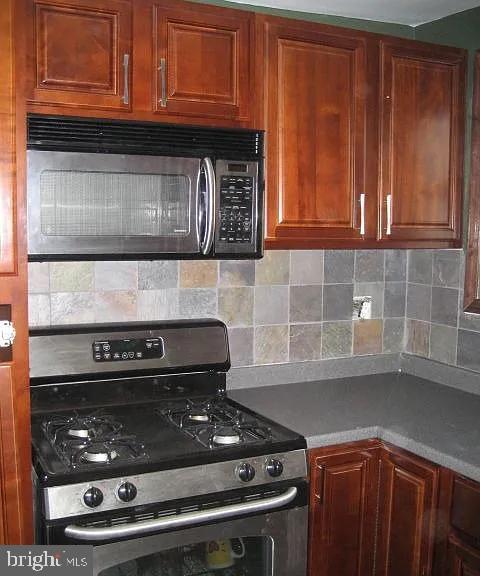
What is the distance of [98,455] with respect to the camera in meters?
1.84

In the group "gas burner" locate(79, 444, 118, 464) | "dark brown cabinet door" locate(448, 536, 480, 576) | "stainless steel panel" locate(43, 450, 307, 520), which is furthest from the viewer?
"dark brown cabinet door" locate(448, 536, 480, 576)

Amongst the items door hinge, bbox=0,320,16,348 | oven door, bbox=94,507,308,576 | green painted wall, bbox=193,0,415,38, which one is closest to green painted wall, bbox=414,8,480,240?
green painted wall, bbox=193,0,415,38

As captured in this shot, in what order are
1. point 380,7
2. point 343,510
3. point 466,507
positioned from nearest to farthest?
point 466,507
point 343,510
point 380,7

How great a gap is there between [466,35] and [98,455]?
2.03m

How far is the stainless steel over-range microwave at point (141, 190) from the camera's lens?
194cm

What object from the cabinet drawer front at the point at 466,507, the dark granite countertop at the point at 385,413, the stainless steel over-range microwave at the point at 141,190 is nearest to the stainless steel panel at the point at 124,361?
the dark granite countertop at the point at 385,413

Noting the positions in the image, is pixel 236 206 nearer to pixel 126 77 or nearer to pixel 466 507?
pixel 126 77

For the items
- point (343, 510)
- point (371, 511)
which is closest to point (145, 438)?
point (343, 510)

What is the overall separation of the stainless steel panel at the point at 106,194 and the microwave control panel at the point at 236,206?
0.08m

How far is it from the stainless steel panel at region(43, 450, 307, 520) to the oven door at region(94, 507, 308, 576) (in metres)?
0.09

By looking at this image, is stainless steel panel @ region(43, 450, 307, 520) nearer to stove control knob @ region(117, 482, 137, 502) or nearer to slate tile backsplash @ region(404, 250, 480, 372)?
stove control knob @ region(117, 482, 137, 502)

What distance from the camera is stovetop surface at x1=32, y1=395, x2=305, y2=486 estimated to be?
1.81 metres

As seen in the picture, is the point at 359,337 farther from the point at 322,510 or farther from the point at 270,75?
the point at 270,75

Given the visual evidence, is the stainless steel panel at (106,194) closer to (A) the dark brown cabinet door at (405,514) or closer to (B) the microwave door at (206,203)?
(B) the microwave door at (206,203)
